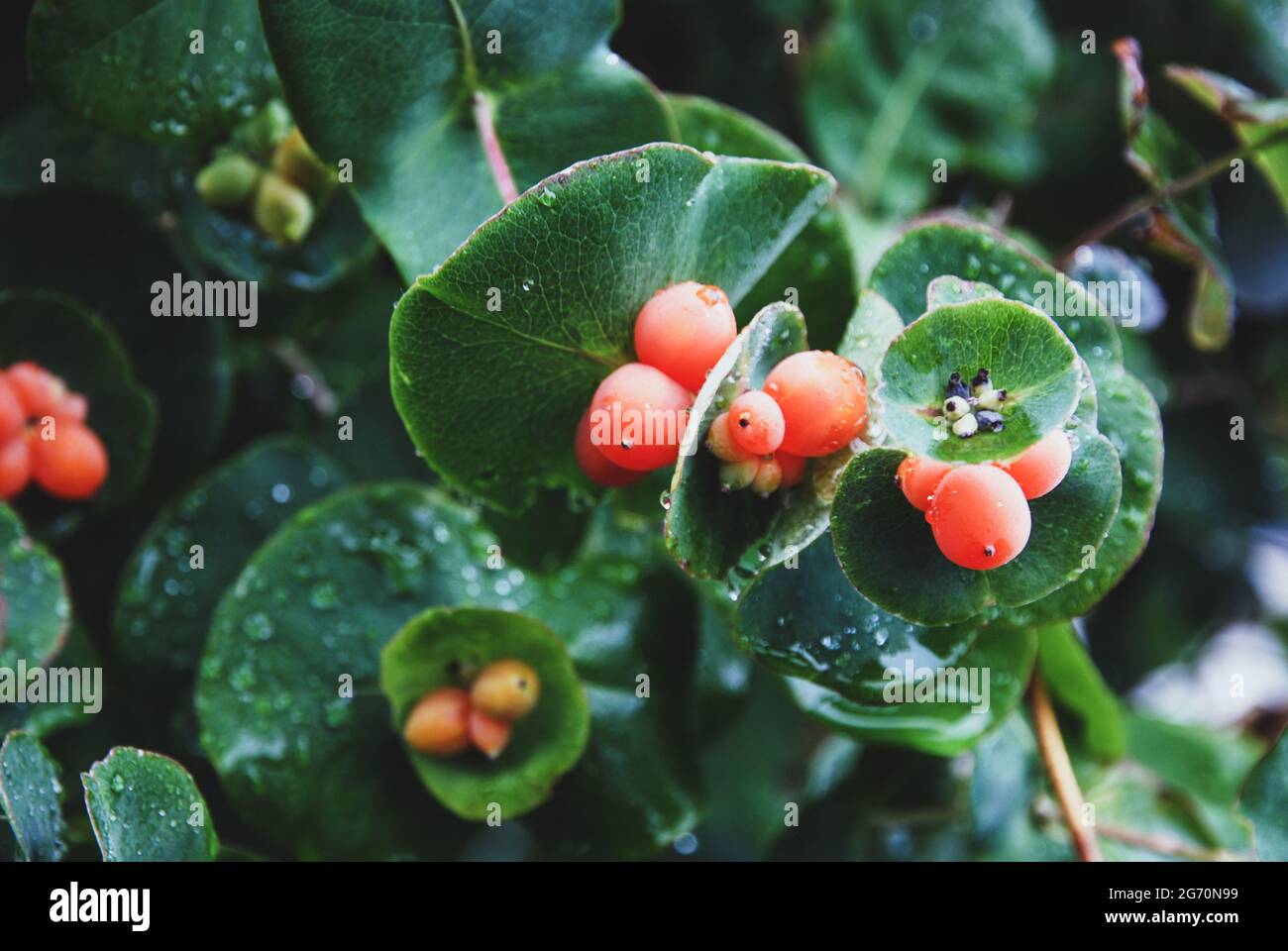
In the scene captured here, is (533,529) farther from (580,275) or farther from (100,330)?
(100,330)

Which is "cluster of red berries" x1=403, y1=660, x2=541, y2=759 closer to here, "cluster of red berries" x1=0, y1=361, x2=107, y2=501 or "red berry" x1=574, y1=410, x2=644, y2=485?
"red berry" x1=574, y1=410, x2=644, y2=485

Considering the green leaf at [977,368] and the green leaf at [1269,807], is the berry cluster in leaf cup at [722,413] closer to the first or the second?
the green leaf at [977,368]

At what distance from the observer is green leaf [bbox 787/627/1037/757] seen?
2.43ft

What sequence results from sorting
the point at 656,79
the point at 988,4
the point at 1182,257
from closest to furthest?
1. the point at 1182,257
2. the point at 656,79
3. the point at 988,4

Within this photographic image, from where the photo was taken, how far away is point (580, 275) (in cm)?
59

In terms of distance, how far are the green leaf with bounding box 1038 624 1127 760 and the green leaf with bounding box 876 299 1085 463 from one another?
351 mm

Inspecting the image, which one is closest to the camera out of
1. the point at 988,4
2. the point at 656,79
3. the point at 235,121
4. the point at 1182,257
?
the point at 235,121

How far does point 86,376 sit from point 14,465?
0.33ft

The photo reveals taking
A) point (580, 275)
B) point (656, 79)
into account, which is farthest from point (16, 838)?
point (656, 79)

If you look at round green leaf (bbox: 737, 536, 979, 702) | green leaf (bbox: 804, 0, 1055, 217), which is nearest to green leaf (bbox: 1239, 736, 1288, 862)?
round green leaf (bbox: 737, 536, 979, 702)

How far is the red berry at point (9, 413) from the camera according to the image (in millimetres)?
760

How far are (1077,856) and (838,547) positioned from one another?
0.45m

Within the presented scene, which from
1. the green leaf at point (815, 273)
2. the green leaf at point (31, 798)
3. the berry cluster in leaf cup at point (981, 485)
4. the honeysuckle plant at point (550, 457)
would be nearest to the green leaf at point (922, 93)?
the honeysuckle plant at point (550, 457)

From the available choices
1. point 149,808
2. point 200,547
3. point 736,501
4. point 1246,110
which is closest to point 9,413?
point 200,547
